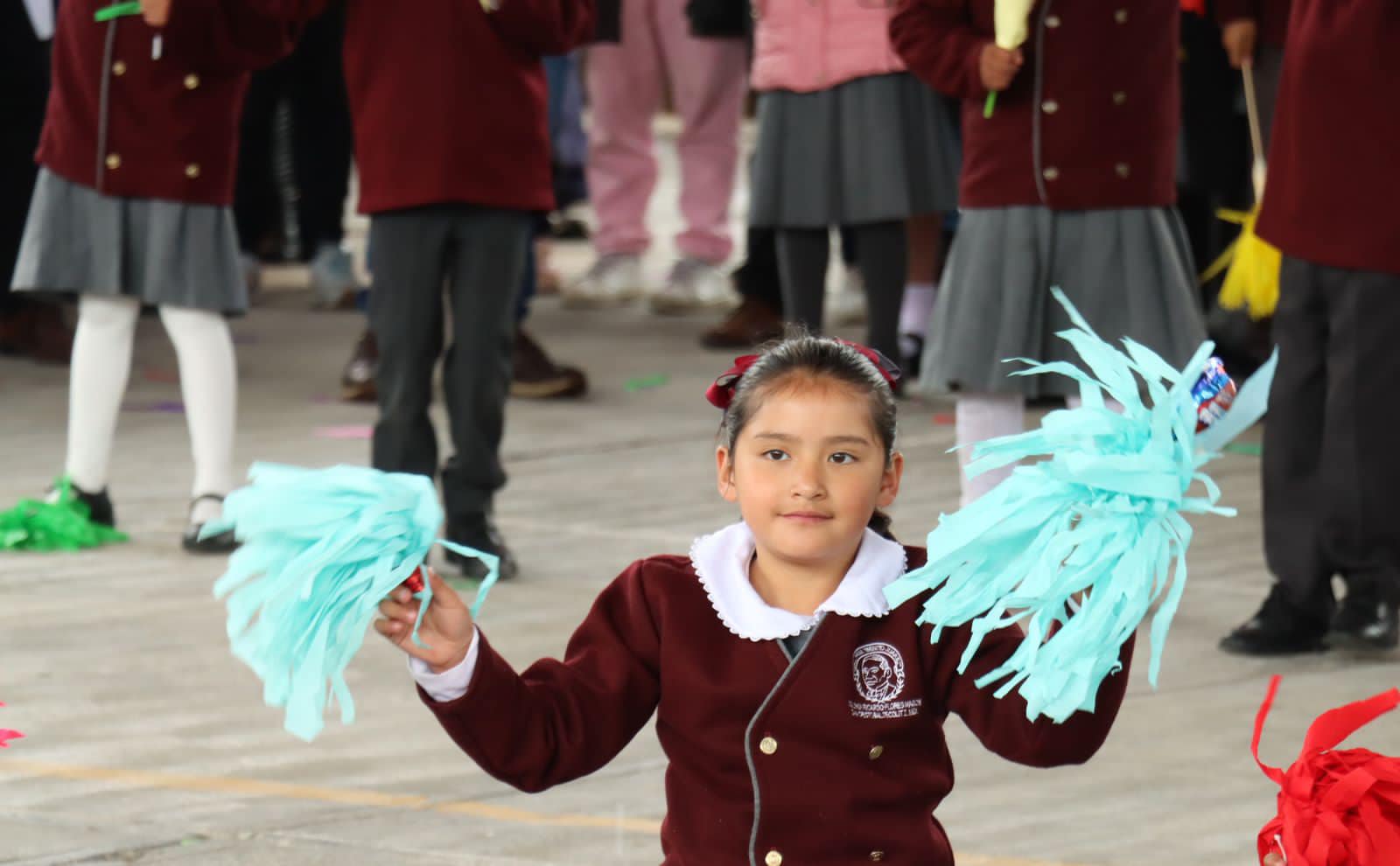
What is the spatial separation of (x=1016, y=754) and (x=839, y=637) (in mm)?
198

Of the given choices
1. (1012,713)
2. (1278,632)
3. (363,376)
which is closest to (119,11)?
(363,376)

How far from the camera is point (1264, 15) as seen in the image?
17.6 feet

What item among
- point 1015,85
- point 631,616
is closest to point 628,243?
point 1015,85

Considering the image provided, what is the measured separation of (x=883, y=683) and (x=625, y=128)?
20.3 feet

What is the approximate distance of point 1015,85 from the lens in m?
4.00

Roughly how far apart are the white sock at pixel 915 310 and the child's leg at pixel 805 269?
0.76m

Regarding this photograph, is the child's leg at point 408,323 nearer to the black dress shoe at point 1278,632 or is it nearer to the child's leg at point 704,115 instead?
the black dress shoe at point 1278,632

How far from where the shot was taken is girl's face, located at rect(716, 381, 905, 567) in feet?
6.84

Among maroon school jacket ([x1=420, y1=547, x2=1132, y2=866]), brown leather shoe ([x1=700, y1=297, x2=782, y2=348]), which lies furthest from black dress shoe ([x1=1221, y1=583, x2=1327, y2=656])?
brown leather shoe ([x1=700, y1=297, x2=782, y2=348])

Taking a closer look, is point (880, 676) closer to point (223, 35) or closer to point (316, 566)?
point (316, 566)

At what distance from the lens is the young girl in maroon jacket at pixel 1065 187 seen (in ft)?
13.0

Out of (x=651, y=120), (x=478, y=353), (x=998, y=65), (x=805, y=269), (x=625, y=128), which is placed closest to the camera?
(x=998, y=65)

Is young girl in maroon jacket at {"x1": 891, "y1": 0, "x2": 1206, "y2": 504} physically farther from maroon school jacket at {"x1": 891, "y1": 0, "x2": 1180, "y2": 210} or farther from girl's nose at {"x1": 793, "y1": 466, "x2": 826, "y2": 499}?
girl's nose at {"x1": 793, "y1": 466, "x2": 826, "y2": 499}

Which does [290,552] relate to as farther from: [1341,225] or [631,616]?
[1341,225]
